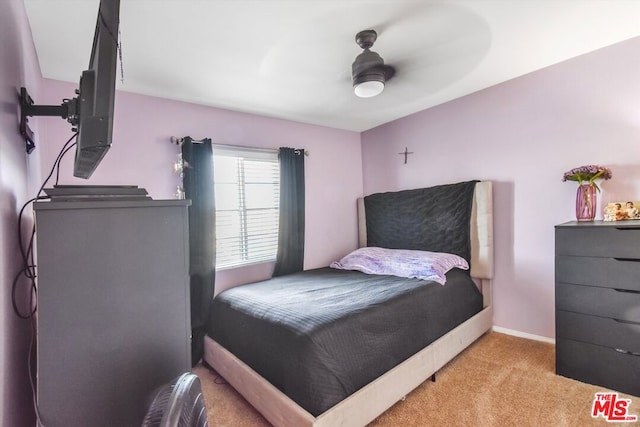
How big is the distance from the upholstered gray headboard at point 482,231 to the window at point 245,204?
1.93 metres

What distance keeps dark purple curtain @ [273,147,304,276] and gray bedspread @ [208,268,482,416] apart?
454 mm

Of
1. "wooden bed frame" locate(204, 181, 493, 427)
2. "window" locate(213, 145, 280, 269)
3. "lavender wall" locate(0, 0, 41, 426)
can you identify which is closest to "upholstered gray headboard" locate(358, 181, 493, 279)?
"wooden bed frame" locate(204, 181, 493, 427)

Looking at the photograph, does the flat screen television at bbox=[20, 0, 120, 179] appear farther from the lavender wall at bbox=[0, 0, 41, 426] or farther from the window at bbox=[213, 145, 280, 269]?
the window at bbox=[213, 145, 280, 269]

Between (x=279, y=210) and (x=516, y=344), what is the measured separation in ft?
8.01

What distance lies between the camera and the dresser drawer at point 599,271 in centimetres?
173

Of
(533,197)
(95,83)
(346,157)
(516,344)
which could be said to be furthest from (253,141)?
(516,344)

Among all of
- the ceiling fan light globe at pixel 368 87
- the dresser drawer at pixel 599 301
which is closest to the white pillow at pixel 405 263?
the dresser drawer at pixel 599 301

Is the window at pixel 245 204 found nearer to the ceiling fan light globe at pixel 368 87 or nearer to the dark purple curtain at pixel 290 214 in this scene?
the dark purple curtain at pixel 290 214

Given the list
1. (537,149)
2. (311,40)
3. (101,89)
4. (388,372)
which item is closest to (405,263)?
(388,372)

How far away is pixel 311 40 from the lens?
70.4 inches

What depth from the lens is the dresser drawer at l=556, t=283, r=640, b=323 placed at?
173 centimetres

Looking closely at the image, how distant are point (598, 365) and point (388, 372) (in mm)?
1386

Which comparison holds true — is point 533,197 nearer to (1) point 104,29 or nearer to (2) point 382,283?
(2) point 382,283

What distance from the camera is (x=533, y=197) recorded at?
2473 millimetres
